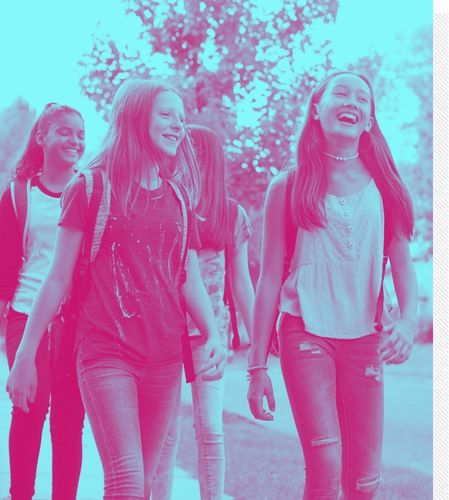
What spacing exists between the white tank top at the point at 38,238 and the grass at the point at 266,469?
2.35 ft

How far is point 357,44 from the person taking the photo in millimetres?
2834

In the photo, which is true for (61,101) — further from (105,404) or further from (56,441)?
(105,404)

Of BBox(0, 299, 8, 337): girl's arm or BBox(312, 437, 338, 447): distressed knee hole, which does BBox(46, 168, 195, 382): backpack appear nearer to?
BBox(312, 437, 338, 447): distressed knee hole

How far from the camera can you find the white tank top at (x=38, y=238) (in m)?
2.40

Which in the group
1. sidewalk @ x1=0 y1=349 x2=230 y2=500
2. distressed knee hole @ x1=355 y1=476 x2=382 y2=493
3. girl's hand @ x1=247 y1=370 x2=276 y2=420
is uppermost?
girl's hand @ x1=247 y1=370 x2=276 y2=420

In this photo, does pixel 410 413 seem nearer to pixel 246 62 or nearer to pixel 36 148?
pixel 246 62

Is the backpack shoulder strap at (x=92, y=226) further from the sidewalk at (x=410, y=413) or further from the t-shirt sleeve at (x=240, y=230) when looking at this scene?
the sidewalk at (x=410, y=413)

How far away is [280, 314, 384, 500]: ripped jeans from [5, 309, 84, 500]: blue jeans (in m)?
0.56

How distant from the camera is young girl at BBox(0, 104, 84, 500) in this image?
7.45 feet

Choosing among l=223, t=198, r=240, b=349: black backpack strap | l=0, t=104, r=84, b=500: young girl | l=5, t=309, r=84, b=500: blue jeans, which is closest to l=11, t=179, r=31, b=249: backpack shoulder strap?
l=0, t=104, r=84, b=500: young girl

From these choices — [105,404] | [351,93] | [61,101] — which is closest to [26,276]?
[61,101]

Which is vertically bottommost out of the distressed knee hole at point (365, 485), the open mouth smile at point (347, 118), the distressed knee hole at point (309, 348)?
the distressed knee hole at point (365, 485)

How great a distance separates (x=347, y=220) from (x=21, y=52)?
1328 mm

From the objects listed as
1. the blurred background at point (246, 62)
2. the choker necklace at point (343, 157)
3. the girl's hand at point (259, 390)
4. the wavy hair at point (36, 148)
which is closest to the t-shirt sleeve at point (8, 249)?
the wavy hair at point (36, 148)
